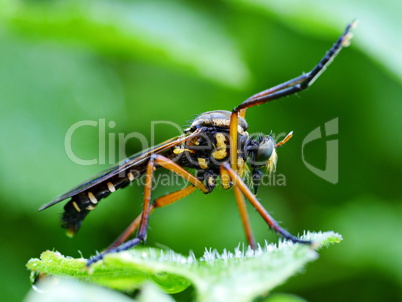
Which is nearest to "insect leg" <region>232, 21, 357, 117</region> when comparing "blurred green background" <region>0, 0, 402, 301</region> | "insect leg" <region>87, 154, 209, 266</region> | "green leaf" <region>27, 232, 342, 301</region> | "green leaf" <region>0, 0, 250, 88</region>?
"insect leg" <region>87, 154, 209, 266</region>

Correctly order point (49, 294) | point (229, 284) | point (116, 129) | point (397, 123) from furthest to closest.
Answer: point (116, 129) < point (397, 123) < point (229, 284) < point (49, 294)

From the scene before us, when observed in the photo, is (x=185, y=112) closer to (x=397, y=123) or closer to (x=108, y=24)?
(x=108, y=24)

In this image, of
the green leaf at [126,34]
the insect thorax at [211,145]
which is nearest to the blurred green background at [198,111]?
the green leaf at [126,34]

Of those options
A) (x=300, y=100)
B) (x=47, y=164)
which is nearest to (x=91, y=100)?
(x=47, y=164)

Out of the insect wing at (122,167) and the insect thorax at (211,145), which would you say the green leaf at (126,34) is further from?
the insect wing at (122,167)

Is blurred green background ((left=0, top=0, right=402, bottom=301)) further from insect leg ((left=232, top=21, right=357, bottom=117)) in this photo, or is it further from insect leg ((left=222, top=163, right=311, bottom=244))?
insect leg ((left=222, top=163, right=311, bottom=244))
